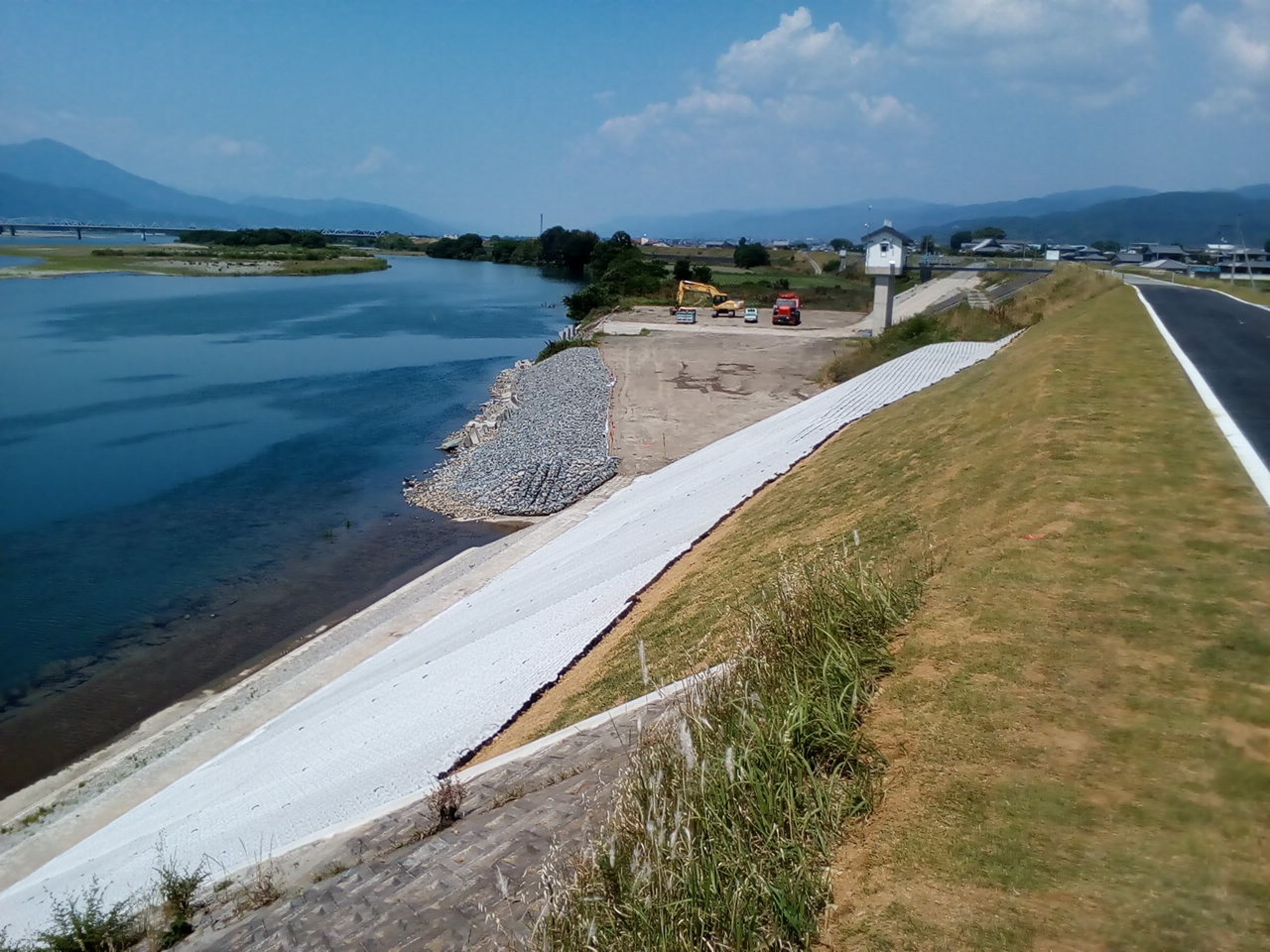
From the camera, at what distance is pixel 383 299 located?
7956 cm

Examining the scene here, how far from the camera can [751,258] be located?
101188 millimetres

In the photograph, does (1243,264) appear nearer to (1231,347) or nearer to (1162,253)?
(1162,253)

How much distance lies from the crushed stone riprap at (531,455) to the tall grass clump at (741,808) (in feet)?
56.6

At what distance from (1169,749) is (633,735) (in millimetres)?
3128

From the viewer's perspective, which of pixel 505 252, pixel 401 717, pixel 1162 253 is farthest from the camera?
pixel 505 252

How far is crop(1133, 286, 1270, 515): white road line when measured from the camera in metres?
6.70

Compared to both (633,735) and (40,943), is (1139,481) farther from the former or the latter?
(40,943)

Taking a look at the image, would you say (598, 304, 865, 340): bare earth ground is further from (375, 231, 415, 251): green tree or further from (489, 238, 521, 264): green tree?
(375, 231, 415, 251): green tree

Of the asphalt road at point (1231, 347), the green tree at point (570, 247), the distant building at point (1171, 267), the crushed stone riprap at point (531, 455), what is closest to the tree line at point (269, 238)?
the green tree at point (570, 247)

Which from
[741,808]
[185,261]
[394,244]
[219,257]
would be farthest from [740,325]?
[394,244]

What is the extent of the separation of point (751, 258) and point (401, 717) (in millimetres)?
96993

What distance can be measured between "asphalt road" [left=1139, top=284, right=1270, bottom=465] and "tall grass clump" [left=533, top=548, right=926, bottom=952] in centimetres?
491

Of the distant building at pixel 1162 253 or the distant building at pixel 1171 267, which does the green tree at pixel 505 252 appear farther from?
the distant building at pixel 1171 267

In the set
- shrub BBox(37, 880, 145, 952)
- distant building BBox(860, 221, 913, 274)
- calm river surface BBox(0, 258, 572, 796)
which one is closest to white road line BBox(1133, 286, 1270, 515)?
shrub BBox(37, 880, 145, 952)
